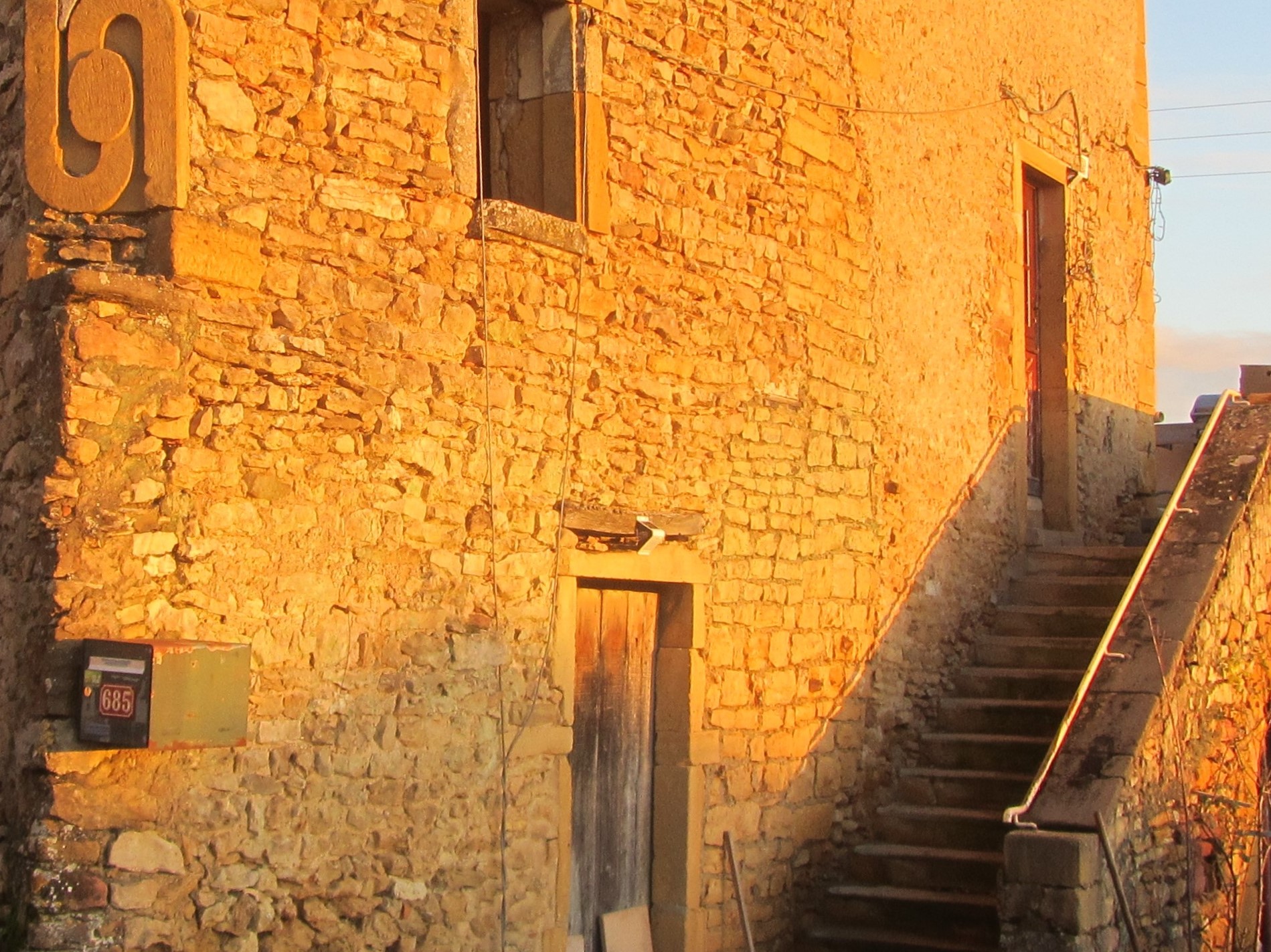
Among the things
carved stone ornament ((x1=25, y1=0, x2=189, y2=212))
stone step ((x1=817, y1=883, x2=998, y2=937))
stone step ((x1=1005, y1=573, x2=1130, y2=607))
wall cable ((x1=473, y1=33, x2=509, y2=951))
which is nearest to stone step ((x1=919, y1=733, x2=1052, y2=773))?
stone step ((x1=817, y1=883, x2=998, y2=937))

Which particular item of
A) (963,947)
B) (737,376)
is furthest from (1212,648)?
(737,376)

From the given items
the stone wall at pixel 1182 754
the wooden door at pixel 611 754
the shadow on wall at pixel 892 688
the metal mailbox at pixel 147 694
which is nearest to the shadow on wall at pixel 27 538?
the metal mailbox at pixel 147 694

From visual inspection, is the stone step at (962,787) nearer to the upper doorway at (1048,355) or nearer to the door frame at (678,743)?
the door frame at (678,743)

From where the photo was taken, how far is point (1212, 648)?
7.76 metres

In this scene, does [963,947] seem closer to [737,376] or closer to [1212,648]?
[1212,648]

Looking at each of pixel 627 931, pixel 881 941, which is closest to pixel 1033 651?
pixel 881 941

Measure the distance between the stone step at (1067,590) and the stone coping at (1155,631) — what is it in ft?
2.57

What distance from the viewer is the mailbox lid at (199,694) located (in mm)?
4699

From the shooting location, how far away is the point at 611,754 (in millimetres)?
6734

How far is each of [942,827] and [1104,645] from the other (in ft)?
3.83

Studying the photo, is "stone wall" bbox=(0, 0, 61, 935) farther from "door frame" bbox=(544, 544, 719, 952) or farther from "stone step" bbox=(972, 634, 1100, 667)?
"stone step" bbox=(972, 634, 1100, 667)

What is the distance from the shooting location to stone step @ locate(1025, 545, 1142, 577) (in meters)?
9.19

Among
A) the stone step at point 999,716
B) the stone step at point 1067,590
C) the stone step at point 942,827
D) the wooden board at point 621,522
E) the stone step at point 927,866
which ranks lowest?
the stone step at point 927,866

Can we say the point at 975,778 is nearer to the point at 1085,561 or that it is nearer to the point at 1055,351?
the point at 1085,561
